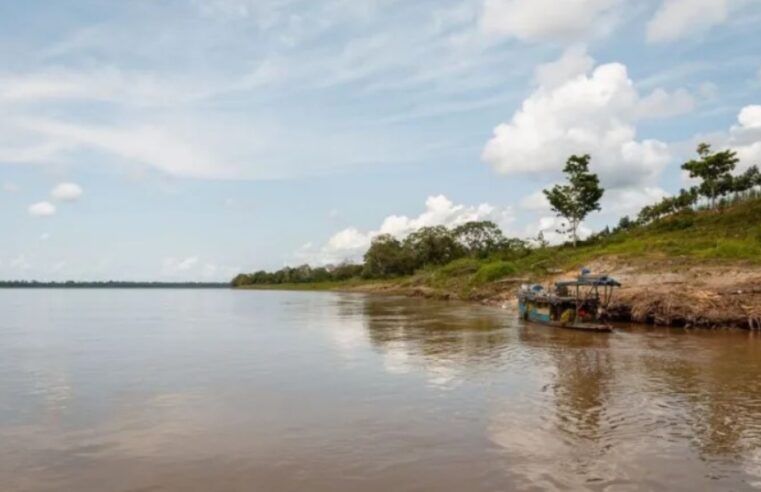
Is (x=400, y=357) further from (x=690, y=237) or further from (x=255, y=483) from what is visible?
(x=690, y=237)

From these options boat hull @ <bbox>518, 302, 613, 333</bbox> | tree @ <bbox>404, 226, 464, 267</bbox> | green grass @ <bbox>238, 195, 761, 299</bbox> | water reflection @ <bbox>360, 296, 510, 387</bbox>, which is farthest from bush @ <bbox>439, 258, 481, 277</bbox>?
boat hull @ <bbox>518, 302, 613, 333</bbox>

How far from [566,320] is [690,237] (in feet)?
106

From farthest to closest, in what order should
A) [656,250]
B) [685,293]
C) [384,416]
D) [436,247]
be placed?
[436,247], [656,250], [685,293], [384,416]

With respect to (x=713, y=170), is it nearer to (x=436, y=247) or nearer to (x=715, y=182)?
(x=715, y=182)

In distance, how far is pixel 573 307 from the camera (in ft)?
121

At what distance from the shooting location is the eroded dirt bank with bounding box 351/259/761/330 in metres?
35.4

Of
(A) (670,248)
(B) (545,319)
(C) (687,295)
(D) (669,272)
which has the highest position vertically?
(A) (670,248)

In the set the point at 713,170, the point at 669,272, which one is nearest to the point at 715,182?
the point at 713,170

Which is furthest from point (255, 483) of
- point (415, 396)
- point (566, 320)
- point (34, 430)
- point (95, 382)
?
point (566, 320)

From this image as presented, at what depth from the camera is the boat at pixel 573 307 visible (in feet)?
116

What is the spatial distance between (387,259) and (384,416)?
408ft

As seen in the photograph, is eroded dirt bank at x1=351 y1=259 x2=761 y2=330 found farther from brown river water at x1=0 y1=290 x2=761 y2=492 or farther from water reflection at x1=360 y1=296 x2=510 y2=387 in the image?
water reflection at x1=360 y1=296 x2=510 y2=387

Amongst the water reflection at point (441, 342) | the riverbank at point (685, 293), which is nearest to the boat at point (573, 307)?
the riverbank at point (685, 293)

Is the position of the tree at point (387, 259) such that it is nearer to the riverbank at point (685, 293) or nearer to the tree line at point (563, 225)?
the tree line at point (563, 225)
